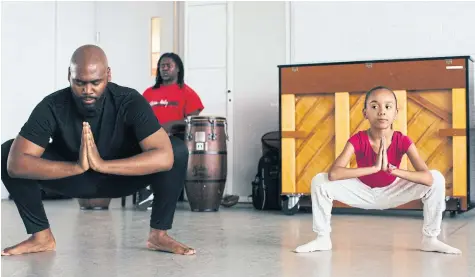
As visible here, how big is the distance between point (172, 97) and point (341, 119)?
162 centimetres

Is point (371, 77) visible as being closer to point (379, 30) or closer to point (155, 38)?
point (379, 30)

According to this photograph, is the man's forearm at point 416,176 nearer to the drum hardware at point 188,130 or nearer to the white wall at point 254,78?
the drum hardware at point 188,130

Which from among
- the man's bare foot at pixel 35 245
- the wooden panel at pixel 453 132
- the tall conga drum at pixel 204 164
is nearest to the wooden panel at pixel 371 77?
the wooden panel at pixel 453 132

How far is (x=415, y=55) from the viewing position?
6023mm

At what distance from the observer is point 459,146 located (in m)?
5.13

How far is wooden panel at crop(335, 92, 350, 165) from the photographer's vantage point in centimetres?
539

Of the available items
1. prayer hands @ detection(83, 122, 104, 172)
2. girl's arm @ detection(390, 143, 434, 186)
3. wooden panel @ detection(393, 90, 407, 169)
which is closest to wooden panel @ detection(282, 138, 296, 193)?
wooden panel @ detection(393, 90, 407, 169)

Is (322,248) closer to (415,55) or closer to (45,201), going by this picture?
(415,55)

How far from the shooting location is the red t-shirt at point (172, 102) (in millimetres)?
5895

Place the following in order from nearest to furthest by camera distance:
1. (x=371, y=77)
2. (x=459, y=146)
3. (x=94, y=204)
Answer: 1. (x=459, y=146)
2. (x=371, y=77)
3. (x=94, y=204)

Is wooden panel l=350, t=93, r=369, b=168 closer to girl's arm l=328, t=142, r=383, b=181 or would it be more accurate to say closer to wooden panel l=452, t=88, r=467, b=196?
wooden panel l=452, t=88, r=467, b=196

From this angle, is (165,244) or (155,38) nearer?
(165,244)

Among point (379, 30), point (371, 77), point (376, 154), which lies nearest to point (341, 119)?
point (371, 77)

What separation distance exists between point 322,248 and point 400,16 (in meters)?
3.49
